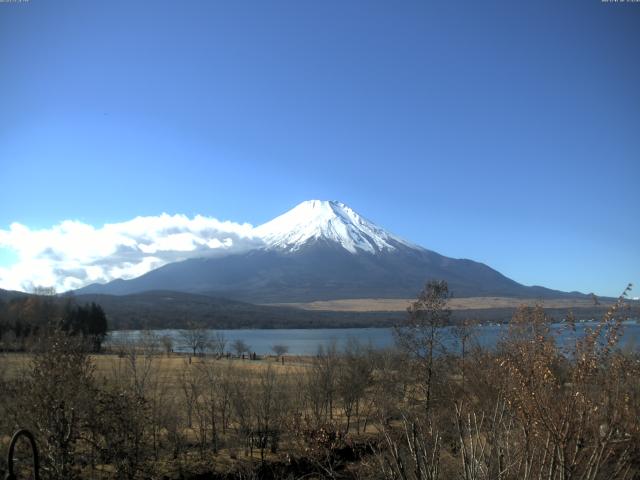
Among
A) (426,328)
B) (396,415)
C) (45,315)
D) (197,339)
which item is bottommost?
(197,339)

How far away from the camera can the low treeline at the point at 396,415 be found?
6.30 m

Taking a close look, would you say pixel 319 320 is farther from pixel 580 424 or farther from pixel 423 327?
pixel 580 424

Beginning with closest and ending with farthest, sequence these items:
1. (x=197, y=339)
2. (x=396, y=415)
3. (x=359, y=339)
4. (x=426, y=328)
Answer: (x=426, y=328)
(x=396, y=415)
(x=359, y=339)
(x=197, y=339)

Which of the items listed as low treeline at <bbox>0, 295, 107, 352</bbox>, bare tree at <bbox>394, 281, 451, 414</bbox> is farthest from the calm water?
low treeline at <bbox>0, 295, 107, 352</bbox>

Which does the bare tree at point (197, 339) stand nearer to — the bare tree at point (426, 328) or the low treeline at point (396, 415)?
the low treeline at point (396, 415)

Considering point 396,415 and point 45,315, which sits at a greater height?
point 45,315

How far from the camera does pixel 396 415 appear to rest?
89.5ft

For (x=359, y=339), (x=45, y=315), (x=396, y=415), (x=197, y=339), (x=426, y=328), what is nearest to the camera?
(x=426, y=328)

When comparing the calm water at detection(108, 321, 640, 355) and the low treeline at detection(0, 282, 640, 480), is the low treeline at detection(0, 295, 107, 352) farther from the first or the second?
the low treeline at detection(0, 282, 640, 480)

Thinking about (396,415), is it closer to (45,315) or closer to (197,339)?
(45,315)

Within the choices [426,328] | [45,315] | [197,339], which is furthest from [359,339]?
[426,328]

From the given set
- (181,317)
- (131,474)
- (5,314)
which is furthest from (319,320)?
(131,474)

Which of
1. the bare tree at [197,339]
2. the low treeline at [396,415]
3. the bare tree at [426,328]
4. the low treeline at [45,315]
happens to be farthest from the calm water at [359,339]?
the bare tree at [197,339]

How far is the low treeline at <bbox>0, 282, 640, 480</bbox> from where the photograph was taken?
6.30m
